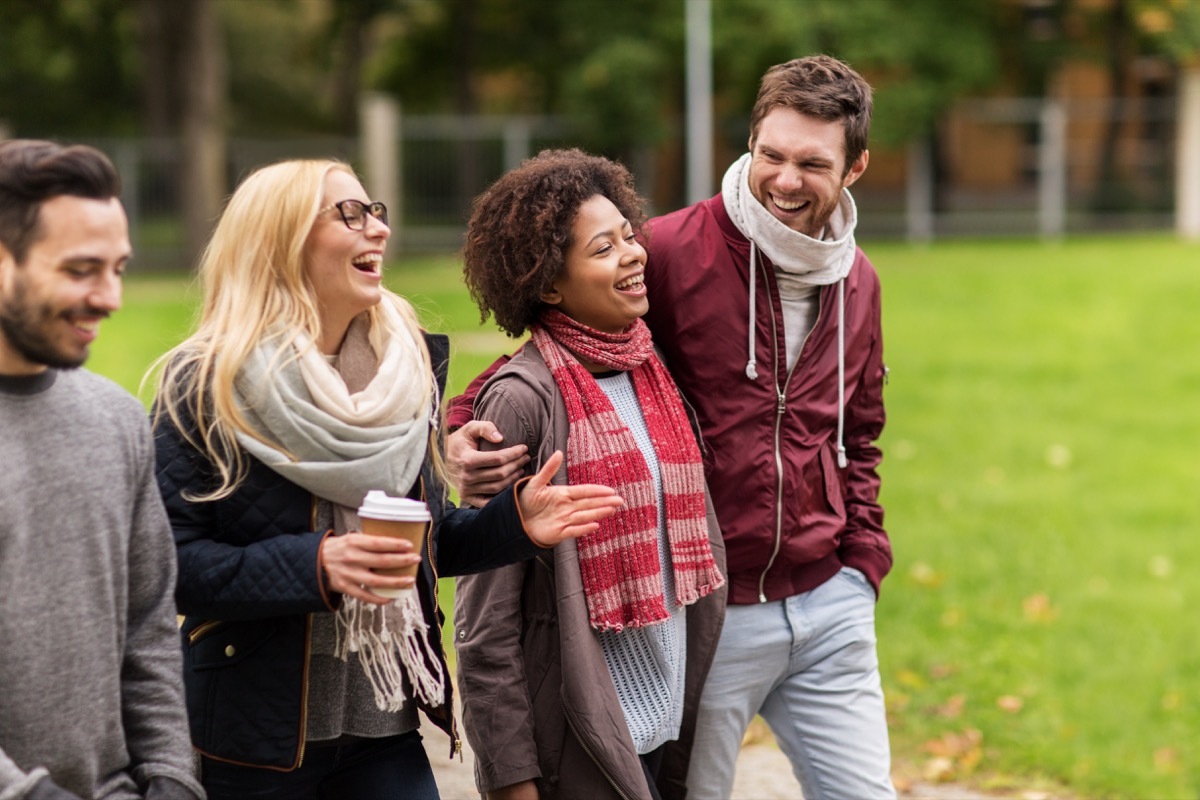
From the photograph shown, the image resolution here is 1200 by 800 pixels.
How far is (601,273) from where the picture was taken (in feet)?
10.9

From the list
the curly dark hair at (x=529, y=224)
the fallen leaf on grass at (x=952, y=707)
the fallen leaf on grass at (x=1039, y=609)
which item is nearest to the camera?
the curly dark hair at (x=529, y=224)

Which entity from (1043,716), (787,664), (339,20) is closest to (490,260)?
(787,664)

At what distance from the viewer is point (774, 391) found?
144 inches

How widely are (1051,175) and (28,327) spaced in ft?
80.0

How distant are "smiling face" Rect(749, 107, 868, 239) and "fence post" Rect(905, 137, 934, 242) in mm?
21674

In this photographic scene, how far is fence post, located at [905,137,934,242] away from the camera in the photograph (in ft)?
81.7

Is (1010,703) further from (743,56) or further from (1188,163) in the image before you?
(1188,163)

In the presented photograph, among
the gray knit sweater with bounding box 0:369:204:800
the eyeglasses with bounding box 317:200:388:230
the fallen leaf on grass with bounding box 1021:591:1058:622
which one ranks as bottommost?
the fallen leaf on grass with bounding box 1021:591:1058:622

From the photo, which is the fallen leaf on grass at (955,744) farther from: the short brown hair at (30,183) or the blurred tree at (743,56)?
the blurred tree at (743,56)

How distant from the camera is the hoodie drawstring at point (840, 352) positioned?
11.9 feet

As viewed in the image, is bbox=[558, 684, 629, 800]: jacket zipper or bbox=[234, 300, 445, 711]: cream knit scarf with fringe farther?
bbox=[558, 684, 629, 800]: jacket zipper

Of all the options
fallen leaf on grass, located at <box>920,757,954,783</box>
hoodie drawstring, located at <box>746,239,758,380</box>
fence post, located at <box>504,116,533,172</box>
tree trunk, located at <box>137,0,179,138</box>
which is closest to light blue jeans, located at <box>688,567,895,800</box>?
hoodie drawstring, located at <box>746,239,758,380</box>

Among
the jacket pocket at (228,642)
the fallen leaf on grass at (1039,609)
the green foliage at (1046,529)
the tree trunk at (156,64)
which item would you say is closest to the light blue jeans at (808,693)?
the jacket pocket at (228,642)

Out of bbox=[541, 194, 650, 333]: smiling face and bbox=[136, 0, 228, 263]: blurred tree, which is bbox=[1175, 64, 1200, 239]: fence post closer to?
bbox=[136, 0, 228, 263]: blurred tree
